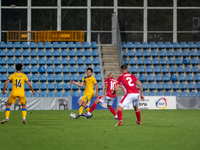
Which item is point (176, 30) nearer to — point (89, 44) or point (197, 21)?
point (197, 21)

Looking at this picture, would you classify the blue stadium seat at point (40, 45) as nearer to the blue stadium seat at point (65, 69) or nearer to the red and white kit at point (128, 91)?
the blue stadium seat at point (65, 69)

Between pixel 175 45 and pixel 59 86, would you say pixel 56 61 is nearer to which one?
pixel 59 86

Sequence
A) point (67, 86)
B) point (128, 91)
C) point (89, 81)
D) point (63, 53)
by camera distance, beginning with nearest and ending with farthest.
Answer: point (128, 91)
point (89, 81)
point (67, 86)
point (63, 53)

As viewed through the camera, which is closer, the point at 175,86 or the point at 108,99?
the point at 108,99

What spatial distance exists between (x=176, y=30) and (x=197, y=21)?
1.99 meters

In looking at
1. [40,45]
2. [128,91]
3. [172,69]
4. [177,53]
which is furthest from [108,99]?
[177,53]

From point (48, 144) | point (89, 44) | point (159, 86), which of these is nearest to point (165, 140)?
point (48, 144)

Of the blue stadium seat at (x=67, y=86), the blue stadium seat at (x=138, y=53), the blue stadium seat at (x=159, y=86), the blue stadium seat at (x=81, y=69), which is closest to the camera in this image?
the blue stadium seat at (x=67, y=86)

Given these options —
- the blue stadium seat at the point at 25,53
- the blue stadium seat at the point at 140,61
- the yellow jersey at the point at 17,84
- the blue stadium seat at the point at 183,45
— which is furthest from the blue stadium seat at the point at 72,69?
the yellow jersey at the point at 17,84

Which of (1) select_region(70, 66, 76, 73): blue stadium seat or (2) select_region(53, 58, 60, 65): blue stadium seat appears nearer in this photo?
(1) select_region(70, 66, 76, 73): blue stadium seat

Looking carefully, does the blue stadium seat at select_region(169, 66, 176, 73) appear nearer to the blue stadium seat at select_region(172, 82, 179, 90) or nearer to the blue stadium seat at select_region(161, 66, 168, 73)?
the blue stadium seat at select_region(161, 66, 168, 73)

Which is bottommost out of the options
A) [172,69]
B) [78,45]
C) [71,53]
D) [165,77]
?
[165,77]

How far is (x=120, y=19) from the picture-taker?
33250 millimetres

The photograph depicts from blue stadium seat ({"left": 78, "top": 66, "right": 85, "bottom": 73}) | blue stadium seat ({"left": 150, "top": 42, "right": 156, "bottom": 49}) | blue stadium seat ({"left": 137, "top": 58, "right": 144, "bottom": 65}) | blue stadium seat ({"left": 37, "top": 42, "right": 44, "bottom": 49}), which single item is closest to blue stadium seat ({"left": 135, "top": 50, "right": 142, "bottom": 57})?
blue stadium seat ({"left": 137, "top": 58, "right": 144, "bottom": 65})
